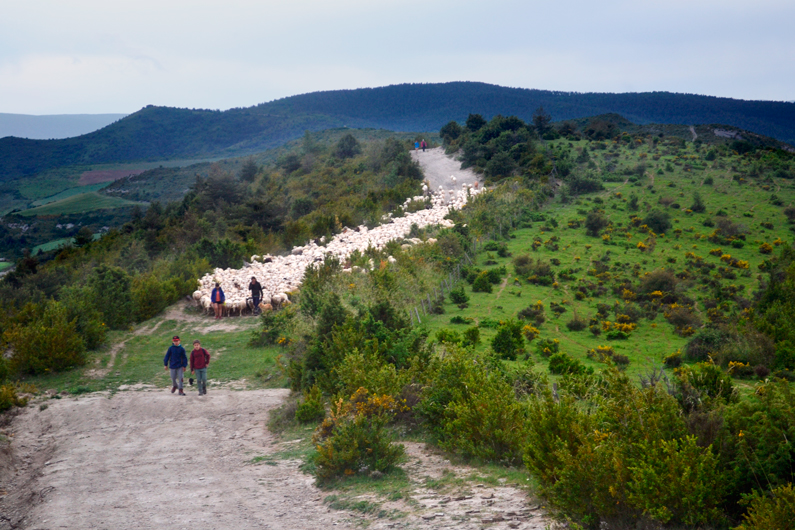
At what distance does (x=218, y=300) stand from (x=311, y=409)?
11563 mm

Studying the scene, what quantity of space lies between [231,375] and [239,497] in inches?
304

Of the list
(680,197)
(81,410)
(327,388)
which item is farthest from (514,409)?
Result: (680,197)

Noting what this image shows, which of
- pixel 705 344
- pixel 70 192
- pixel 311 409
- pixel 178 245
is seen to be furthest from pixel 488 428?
pixel 70 192

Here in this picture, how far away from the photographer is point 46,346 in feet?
45.1

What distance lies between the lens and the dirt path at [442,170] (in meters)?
45.3

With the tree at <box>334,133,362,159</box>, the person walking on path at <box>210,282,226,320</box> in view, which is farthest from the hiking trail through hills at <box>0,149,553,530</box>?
the tree at <box>334,133,362,159</box>

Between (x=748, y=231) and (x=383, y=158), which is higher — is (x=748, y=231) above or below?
below

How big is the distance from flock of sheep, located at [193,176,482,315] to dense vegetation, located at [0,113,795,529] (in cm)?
135

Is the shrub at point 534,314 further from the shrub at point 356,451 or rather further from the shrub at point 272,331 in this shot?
the shrub at point 356,451

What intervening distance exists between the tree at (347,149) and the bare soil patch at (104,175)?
56.9 metres

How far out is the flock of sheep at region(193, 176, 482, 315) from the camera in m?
22.3

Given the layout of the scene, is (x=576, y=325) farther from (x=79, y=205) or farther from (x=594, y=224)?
(x=79, y=205)

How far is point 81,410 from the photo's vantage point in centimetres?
1134

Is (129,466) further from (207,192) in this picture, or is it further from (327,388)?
(207,192)
